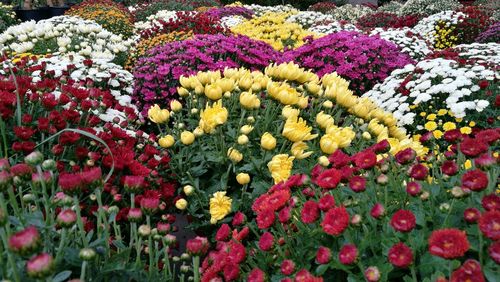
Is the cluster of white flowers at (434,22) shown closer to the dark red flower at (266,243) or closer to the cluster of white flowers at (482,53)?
the cluster of white flowers at (482,53)

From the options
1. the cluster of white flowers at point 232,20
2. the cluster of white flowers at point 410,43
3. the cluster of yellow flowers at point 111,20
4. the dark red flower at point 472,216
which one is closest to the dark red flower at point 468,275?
the dark red flower at point 472,216

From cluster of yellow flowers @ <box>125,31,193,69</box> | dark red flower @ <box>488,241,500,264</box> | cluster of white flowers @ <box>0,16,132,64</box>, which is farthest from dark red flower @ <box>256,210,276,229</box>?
cluster of yellow flowers @ <box>125,31,193,69</box>

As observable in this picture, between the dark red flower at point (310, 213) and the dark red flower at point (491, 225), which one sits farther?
the dark red flower at point (310, 213)

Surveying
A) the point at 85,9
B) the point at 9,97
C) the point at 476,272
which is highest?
the point at 476,272

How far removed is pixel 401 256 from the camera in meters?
1.16

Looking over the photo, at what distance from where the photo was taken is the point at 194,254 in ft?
4.59

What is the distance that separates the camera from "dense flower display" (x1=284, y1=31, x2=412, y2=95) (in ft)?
15.8

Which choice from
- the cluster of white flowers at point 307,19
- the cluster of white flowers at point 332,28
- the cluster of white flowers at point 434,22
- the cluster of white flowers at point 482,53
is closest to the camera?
the cluster of white flowers at point 482,53

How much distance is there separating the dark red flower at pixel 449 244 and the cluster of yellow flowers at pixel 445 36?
8.67m

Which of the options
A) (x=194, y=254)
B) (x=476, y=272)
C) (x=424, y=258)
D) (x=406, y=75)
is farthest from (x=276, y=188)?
(x=406, y=75)

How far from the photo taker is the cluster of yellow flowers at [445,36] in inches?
357

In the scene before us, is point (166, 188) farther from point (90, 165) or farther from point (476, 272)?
point (476, 272)

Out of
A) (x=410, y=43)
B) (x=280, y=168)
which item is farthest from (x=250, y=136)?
(x=410, y=43)

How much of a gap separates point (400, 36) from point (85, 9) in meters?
7.48
